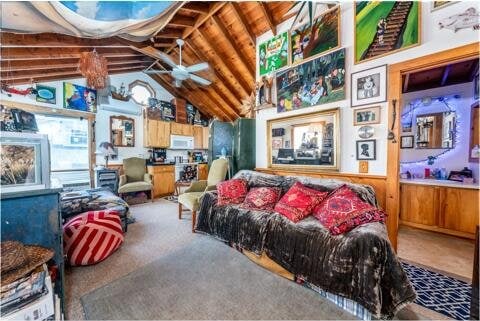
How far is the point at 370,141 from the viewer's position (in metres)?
2.17

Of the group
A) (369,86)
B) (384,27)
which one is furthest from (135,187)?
(384,27)

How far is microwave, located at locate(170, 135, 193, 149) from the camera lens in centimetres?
600

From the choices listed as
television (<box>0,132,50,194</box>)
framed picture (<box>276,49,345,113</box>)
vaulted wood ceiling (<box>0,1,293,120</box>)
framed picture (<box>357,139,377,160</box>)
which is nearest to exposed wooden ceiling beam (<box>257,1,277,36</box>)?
vaulted wood ceiling (<box>0,1,293,120</box>)

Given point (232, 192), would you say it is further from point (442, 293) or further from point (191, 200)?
point (442, 293)

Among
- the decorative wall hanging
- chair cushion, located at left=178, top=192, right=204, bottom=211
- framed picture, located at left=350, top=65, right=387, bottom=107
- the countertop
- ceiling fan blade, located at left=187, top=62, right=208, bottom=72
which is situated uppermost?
ceiling fan blade, located at left=187, top=62, right=208, bottom=72

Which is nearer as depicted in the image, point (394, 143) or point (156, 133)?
point (394, 143)

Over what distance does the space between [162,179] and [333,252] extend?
188 inches

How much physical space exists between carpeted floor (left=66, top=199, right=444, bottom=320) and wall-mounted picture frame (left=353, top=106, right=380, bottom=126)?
1.70 m

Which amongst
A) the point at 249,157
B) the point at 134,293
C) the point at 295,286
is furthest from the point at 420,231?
the point at 134,293

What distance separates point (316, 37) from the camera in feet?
8.49

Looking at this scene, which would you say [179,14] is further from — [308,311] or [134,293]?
[308,311]

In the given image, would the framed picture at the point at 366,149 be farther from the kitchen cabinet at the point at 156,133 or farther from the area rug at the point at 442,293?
the kitchen cabinet at the point at 156,133

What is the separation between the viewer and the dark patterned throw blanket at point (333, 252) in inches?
50.9

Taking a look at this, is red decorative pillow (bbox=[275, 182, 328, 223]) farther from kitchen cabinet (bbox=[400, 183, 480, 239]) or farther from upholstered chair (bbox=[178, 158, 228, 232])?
kitchen cabinet (bbox=[400, 183, 480, 239])
